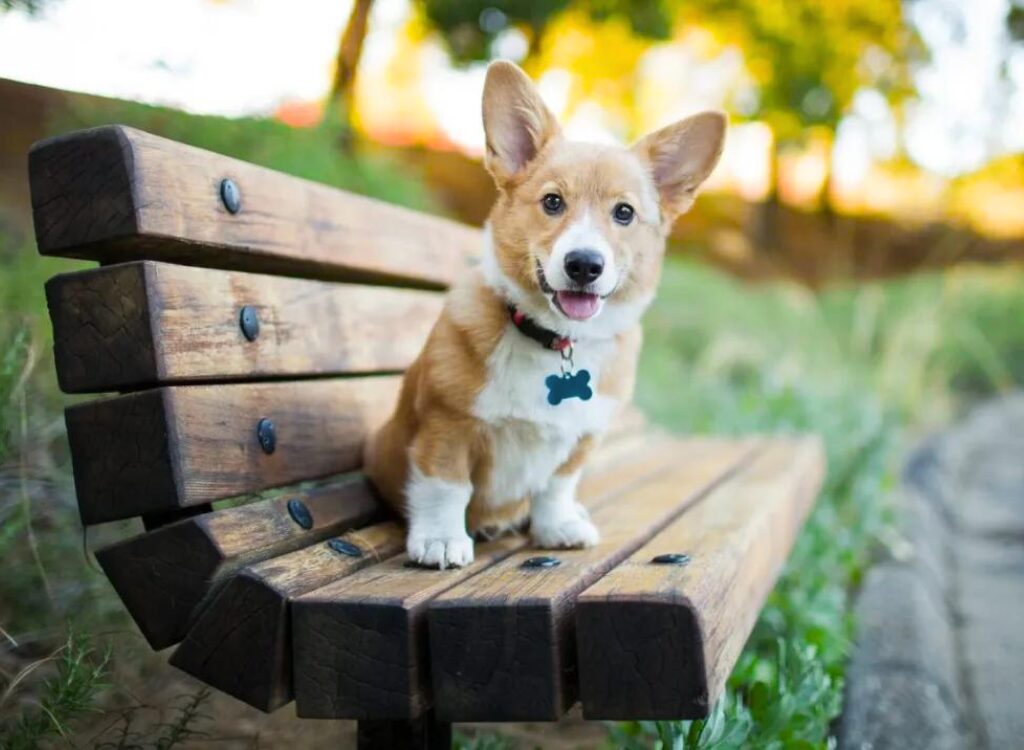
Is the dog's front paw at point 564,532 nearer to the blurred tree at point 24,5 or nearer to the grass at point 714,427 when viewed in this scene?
the grass at point 714,427

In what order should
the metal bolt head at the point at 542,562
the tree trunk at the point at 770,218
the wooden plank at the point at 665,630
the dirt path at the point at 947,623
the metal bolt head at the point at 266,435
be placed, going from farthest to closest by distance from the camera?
the tree trunk at the point at 770,218
the dirt path at the point at 947,623
the metal bolt head at the point at 266,435
the metal bolt head at the point at 542,562
the wooden plank at the point at 665,630

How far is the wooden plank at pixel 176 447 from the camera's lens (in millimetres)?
1688

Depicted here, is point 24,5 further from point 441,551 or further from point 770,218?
point 770,218

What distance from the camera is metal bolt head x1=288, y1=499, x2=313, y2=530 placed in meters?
1.99

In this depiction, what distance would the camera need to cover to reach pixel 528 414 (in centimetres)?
206

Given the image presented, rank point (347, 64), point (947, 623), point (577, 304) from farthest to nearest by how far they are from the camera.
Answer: point (347, 64), point (947, 623), point (577, 304)

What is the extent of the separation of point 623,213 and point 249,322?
0.86 m

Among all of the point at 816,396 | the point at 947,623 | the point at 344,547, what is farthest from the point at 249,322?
the point at 816,396

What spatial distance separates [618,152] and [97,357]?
1.25m

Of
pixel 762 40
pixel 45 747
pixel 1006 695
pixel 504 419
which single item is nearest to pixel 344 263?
pixel 504 419

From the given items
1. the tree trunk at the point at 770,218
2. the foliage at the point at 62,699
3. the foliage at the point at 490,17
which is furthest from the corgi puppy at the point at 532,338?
the tree trunk at the point at 770,218

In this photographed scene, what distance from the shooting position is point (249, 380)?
6.81ft

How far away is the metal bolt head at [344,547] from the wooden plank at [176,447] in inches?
7.2

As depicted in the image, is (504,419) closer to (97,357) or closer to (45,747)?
(97,357)
